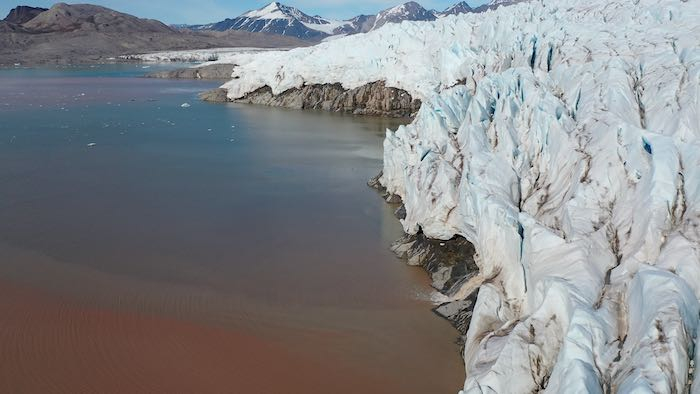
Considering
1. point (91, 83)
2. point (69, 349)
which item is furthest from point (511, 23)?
point (91, 83)

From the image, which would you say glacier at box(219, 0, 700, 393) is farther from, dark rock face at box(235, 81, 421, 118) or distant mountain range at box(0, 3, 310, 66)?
distant mountain range at box(0, 3, 310, 66)

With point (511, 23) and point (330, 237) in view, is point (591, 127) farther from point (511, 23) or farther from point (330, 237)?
point (511, 23)

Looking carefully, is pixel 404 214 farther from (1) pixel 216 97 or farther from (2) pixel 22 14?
(2) pixel 22 14

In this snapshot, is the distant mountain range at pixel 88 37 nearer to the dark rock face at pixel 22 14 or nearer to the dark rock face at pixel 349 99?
the dark rock face at pixel 22 14

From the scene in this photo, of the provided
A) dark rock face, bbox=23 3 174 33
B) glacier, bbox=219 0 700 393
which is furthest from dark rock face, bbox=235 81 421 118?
dark rock face, bbox=23 3 174 33

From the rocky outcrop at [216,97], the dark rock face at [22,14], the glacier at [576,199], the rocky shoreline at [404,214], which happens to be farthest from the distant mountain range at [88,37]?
the glacier at [576,199]
